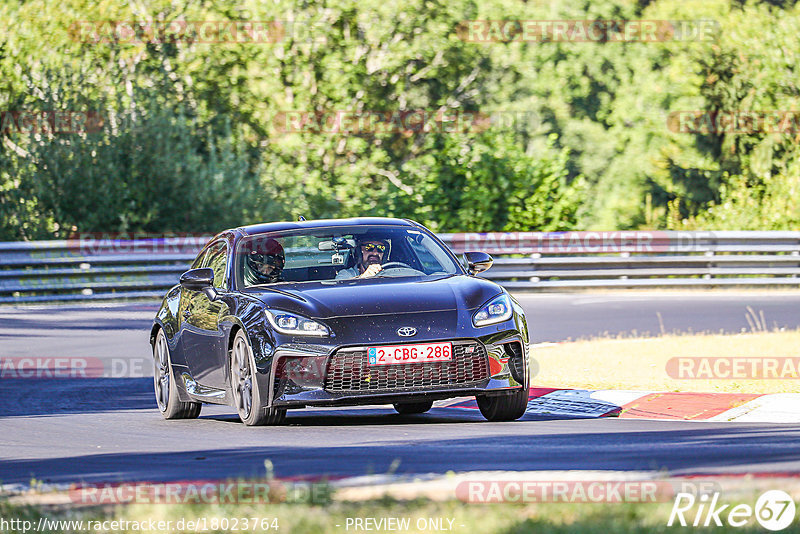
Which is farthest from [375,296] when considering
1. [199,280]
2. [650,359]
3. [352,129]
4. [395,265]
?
[352,129]

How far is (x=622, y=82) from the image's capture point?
63250 mm

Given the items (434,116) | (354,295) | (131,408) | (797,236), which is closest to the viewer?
(354,295)

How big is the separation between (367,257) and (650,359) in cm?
456

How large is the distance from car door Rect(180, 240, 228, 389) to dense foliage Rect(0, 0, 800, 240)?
56.9 ft

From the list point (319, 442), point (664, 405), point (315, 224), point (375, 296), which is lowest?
point (664, 405)

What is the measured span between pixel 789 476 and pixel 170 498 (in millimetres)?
2828

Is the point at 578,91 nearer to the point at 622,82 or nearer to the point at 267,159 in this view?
the point at 622,82

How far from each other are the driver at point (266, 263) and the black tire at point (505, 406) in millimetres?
1733

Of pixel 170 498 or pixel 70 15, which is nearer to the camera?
pixel 170 498

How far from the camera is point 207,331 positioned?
10.4 metres

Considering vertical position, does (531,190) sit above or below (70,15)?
below

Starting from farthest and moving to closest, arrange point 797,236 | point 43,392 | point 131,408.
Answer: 1. point 797,236
2. point 43,392
3. point 131,408

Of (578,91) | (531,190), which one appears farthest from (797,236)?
(578,91)

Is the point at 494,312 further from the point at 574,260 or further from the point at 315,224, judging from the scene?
the point at 574,260
